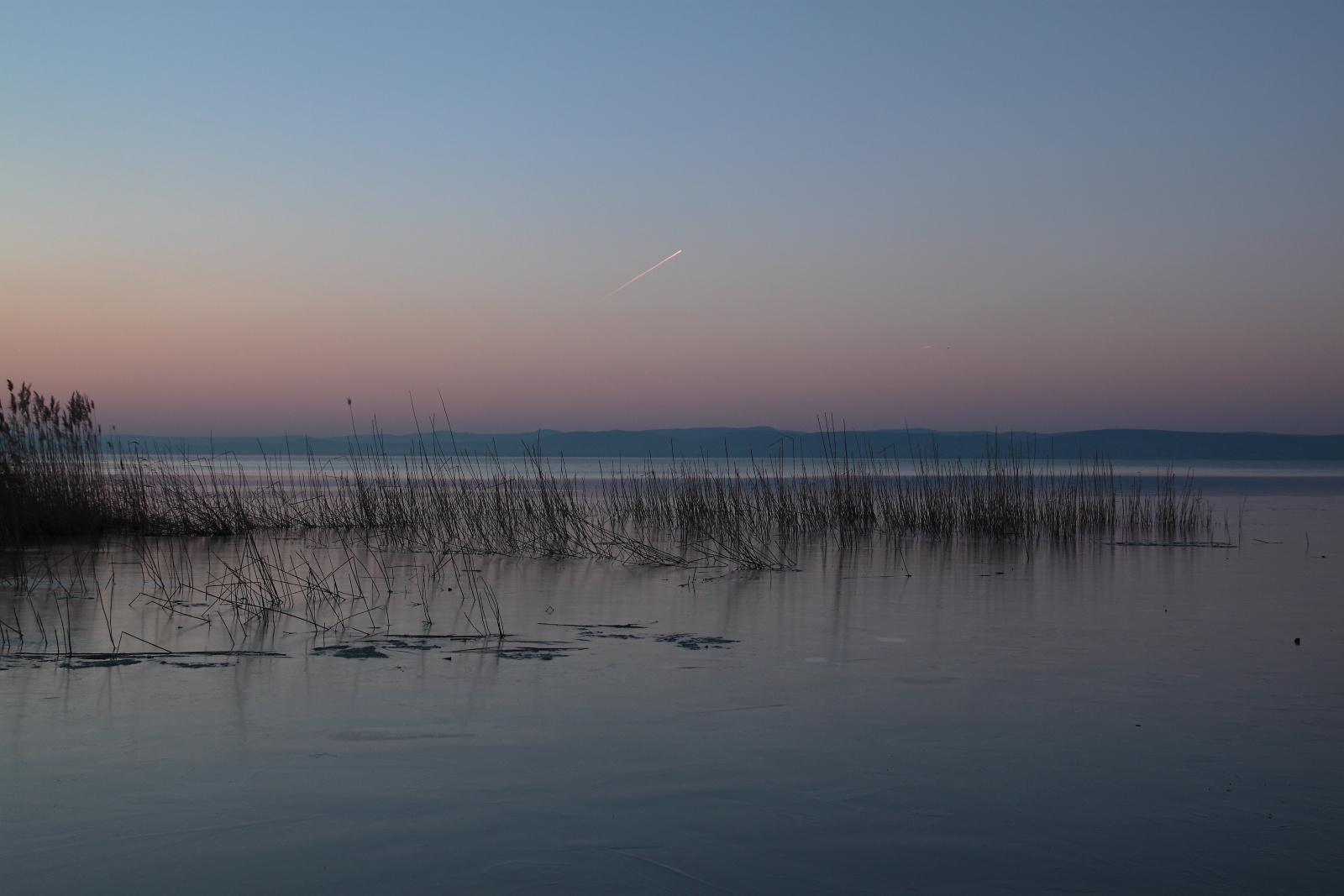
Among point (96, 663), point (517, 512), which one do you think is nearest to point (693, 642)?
point (96, 663)

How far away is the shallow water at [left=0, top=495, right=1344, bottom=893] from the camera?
1788 mm

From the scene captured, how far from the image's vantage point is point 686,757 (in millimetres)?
2389

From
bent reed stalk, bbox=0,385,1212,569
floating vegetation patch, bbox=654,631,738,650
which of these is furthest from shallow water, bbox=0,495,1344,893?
bent reed stalk, bbox=0,385,1212,569

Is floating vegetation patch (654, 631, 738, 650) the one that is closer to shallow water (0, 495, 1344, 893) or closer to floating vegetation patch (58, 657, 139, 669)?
shallow water (0, 495, 1344, 893)

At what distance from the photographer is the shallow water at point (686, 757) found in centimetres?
179

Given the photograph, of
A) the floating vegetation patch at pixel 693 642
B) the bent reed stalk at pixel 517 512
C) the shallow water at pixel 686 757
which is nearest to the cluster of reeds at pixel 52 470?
the bent reed stalk at pixel 517 512

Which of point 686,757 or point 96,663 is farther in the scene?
point 96,663

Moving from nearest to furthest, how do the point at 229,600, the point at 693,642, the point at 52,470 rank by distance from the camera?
the point at 693,642
the point at 229,600
the point at 52,470

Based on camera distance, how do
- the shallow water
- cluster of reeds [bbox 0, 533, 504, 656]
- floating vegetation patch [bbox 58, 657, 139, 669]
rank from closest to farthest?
the shallow water
floating vegetation patch [bbox 58, 657, 139, 669]
cluster of reeds [bbox 0, 533, 504, 656]

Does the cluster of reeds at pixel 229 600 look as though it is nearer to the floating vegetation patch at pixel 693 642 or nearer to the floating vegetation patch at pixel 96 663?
the floating vegetation patch at pixel 96 663

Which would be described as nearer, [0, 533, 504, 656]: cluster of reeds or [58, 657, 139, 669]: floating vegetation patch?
[58, 657, 139, 669]: floating vegetation patch

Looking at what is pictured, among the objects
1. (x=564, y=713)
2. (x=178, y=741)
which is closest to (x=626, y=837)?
(x=564, y=713)

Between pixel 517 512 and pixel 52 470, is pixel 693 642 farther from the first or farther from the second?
pixel 52 470

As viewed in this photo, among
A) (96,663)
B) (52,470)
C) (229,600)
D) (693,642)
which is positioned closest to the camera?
(96,663)
